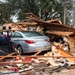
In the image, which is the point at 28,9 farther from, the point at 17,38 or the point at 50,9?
the point at 17,38

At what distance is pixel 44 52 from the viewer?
1608 centimetres

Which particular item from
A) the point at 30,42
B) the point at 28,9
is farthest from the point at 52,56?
the point at 28,9

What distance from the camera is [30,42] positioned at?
15.2m

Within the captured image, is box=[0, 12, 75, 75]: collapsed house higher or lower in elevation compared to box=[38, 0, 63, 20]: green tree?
lower

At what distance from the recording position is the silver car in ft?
50.0

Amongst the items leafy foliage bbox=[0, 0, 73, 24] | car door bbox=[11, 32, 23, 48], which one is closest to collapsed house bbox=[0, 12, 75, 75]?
car door bbox=[11, 32, 23, 48]

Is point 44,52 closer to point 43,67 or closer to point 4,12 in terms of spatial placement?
point 43,67

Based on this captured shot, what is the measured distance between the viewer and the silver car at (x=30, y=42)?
50.0ft

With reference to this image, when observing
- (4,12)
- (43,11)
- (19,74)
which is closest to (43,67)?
(19,74)

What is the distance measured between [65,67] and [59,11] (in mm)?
31813

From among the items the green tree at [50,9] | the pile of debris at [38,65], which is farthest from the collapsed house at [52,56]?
the green tree at [50,9]

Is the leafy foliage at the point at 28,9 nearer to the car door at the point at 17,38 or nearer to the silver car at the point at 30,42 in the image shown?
the car door at the point at 17,38

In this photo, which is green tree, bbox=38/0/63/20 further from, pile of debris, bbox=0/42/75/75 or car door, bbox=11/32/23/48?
pile of debris, bbox=0/42/75/75

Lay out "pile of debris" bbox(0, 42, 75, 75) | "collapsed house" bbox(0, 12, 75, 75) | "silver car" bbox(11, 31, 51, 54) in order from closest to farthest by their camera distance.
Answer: "pile of debris" bbox(0, 42, 75, 75) → "collapsed house" bbox(0, 12, 75, 75) → "silver car" bbox(11, 31, 51, 54)
